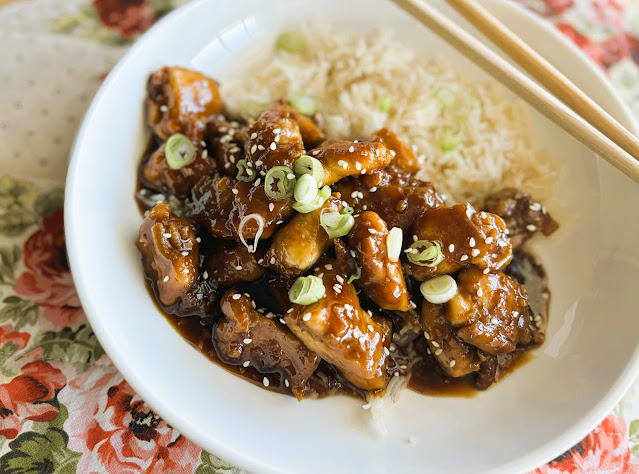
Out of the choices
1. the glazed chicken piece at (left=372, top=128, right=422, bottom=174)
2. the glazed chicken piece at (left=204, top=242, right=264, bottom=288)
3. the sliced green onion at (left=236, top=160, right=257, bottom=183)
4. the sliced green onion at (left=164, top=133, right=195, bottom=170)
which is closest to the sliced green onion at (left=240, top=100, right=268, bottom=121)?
the sliced green onion at (left=164, top=133, right=195, bottom=170)

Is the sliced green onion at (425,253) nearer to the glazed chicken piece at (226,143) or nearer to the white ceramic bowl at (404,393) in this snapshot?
the white ceramic bowl at (404,393)

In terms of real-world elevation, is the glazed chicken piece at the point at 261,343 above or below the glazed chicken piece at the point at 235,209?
below

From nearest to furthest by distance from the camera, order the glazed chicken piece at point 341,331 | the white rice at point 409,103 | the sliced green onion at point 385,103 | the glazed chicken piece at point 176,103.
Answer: the glazed chicken piece at point 341,331 → the glazed chicken piece at point 176,103 → the white rice at point 409,103 → the sliced green onion at point 385,103

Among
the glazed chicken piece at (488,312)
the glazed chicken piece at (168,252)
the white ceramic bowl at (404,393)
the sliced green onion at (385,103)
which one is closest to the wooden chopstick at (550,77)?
the white ceramic bowl at (404,393)

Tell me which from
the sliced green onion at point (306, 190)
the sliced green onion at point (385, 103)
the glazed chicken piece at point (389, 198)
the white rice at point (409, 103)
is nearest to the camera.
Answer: the sliced green onion at point (306, 190)

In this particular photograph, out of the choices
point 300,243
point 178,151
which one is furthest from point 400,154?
point 178,151

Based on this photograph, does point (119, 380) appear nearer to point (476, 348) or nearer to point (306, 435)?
point (306, 435)
